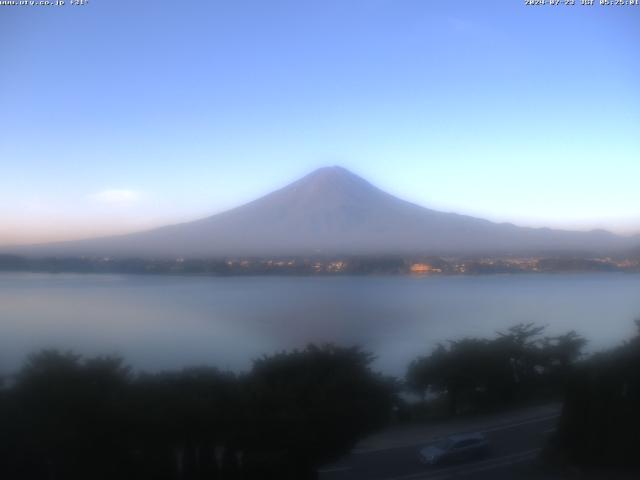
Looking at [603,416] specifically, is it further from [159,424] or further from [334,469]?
[159,424]

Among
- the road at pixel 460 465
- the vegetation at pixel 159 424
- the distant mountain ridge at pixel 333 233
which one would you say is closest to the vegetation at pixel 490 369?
the road at pixel 460 465

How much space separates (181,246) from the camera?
23.3ft

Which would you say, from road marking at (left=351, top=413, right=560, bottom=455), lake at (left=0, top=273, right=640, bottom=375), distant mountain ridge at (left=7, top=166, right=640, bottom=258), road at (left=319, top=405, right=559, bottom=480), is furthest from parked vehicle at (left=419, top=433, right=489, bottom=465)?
distant mountain ridge at (left=7, top=166, right=640, bottom=258)

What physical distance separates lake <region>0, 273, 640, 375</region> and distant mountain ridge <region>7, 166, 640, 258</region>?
570mm

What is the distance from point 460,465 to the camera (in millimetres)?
4137

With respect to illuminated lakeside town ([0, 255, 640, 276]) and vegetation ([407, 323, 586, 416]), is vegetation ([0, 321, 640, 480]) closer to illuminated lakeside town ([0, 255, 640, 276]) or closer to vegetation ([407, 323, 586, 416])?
vegetation ([407, 323, 586, 416])

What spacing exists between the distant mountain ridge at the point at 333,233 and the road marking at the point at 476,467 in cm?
289

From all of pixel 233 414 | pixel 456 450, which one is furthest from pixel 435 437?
pixel 233 414

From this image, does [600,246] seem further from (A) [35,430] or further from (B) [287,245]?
(A) [35,430]

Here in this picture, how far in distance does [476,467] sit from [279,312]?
87.7 inches

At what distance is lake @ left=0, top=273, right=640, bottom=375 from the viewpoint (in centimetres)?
476

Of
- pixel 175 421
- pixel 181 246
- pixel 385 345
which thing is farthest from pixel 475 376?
pixel 181 246

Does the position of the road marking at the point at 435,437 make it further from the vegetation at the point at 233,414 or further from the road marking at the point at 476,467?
the road marking at the point at 476,467

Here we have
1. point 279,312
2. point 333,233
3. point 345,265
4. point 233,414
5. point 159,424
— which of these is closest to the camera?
point 159,424
